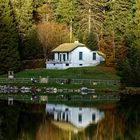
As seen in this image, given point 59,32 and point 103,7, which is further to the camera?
point 103,7

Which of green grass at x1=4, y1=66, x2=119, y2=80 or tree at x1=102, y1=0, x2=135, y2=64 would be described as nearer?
green grass at x1=4, y1=66, x2=119, y2=80

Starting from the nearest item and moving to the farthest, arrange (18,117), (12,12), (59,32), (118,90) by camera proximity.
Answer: (18,117) < (118,90) < (12,12) < (59,32)

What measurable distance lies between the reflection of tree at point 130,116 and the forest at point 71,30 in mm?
13963

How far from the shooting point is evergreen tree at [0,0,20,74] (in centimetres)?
7400

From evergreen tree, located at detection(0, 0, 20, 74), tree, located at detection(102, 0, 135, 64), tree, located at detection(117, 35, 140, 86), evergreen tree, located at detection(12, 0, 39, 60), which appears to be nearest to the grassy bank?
tree, located at detection(117, 35, 140, 86)

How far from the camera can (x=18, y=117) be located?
42000 millimetres

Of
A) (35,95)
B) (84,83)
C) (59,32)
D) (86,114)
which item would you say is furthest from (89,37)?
(86,114)

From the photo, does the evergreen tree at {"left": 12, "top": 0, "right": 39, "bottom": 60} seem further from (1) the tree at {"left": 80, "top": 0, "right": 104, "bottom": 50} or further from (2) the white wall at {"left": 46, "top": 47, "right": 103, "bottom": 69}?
(1) the tree at {"left": 80, "top": 0, "right": 104, "bottom": 50}

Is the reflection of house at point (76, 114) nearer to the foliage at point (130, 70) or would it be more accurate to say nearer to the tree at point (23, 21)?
the foliage at point (130, 70)

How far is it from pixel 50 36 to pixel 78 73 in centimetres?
1668

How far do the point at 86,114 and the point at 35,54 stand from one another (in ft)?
135

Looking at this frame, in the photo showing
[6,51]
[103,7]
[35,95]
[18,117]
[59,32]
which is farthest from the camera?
[103,7]

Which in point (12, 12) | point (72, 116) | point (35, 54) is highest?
point (12, 12)

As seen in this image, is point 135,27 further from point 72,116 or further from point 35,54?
point 72,116
